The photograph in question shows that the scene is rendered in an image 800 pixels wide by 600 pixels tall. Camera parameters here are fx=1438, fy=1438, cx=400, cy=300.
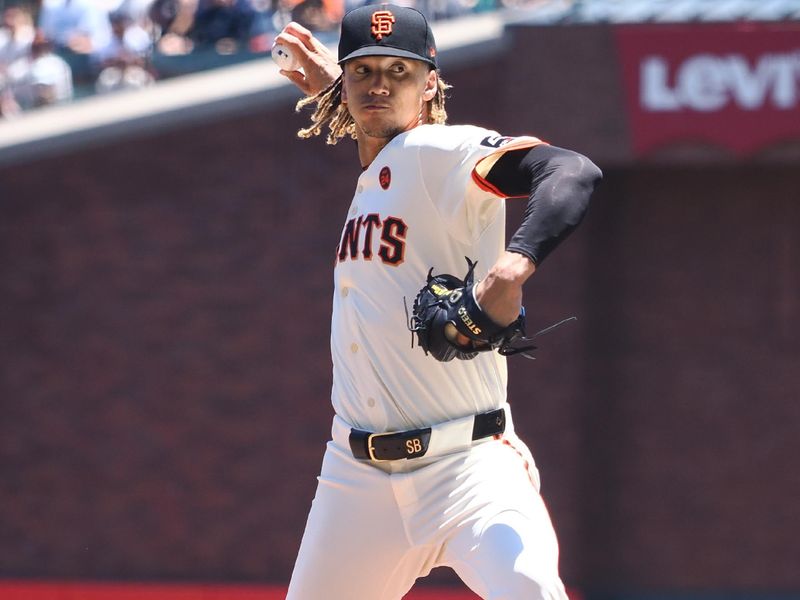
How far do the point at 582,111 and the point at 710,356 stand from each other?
→ 179 centimetres

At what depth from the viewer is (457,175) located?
3561 millimetres

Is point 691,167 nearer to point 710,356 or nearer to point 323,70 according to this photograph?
point 710,356

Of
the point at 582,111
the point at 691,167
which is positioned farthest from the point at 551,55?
the point at 691,167

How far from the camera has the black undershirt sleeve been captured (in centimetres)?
311

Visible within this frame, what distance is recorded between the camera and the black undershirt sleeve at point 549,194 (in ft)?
10.2

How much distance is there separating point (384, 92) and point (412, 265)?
47 cm

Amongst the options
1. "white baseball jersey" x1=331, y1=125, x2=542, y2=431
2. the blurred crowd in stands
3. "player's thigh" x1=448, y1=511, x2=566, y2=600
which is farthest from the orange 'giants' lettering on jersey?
the blurred crowd in stands

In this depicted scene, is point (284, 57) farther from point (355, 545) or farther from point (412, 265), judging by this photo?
point (355, 545)

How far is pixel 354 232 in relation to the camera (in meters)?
3.79

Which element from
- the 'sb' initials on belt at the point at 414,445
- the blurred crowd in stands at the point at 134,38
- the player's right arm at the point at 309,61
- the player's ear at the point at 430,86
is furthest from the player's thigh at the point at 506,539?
the blurred crowd in stands at the point at 134,38

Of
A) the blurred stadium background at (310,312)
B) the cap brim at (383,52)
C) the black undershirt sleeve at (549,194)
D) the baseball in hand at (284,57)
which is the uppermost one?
the cap brim at (383,52)

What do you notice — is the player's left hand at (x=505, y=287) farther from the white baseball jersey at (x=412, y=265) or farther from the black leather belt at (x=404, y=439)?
the black leather belt at (x=404, y=439)

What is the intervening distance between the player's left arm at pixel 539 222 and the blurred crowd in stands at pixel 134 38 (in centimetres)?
652

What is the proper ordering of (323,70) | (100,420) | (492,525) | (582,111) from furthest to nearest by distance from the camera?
(100,420)
(582,111)
(323,70)
(492,525)
